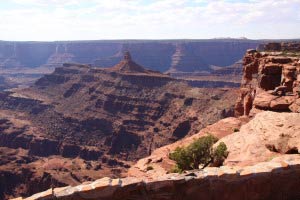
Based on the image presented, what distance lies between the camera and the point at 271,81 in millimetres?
42406

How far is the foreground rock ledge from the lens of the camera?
11.5 m

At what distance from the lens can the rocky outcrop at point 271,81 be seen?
34.2 meters

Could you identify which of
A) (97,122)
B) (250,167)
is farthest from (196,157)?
(97,122)

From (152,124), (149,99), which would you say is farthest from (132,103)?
(152,124)

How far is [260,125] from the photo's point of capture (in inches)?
1048

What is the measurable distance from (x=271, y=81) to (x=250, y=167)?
102ft

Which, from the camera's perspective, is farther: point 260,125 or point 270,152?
point 260,125

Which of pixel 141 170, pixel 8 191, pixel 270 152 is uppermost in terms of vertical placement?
pixel 270 152

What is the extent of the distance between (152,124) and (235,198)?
111230mm

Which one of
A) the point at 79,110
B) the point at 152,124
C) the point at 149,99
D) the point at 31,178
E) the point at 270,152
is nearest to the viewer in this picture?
the point at 270,152

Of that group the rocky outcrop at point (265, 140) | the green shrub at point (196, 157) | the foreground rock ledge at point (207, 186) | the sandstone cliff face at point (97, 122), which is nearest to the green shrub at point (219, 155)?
the green shrub at point (196, 157)

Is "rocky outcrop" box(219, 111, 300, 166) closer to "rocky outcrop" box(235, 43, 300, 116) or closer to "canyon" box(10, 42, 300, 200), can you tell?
"canyon" box(10, 42, 300, 200)

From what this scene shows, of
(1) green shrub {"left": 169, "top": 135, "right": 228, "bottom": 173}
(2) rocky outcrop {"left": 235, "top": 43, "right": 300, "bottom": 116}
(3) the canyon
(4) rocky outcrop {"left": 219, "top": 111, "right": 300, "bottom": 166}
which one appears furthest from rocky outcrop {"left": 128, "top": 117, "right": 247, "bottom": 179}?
(1) green shrub {"left": 169, "top": 135, "right": 228, "bottom": 173}

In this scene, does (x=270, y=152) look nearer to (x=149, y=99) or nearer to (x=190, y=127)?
(x=190, y=127)
